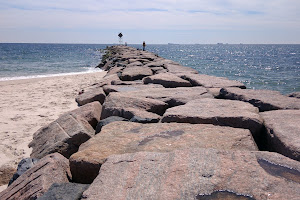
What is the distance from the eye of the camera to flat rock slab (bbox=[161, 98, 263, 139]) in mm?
2607

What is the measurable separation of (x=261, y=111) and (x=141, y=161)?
6.46 feet

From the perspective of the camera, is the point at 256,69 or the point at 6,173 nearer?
the point at 6,173

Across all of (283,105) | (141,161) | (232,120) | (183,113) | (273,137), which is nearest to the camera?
(141,161)

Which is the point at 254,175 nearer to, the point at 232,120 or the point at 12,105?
the point at 232,120

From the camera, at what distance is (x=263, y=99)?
3.35 meters

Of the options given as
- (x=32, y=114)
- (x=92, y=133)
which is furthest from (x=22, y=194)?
(x=32, y=114)

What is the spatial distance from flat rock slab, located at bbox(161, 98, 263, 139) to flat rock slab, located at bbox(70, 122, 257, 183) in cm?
18

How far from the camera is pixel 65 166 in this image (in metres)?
2.25

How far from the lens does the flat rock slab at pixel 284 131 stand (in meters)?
2.08

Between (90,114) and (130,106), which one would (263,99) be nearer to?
(130,106)

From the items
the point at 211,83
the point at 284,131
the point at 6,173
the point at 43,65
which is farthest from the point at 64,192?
the point at 43,65

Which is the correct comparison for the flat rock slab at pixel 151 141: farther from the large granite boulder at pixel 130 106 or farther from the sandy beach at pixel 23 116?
the sandy beach at pixel 23 116

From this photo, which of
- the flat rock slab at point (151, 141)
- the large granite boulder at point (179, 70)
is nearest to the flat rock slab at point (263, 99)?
the flat rock slab at point (151, 141)

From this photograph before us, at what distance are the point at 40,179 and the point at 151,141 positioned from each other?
89 cm
